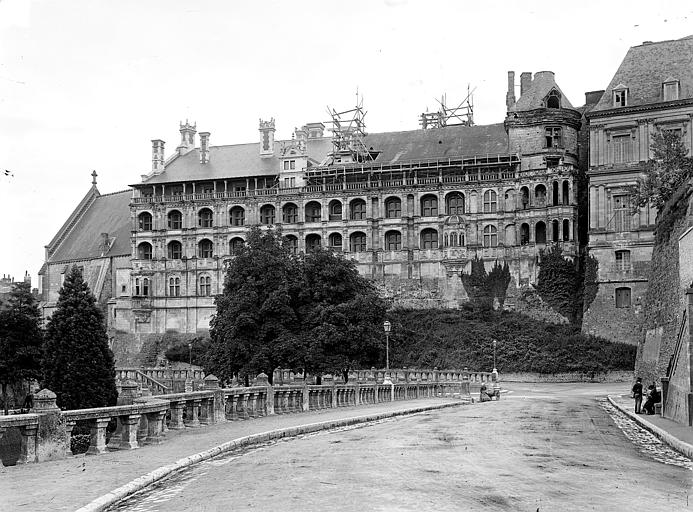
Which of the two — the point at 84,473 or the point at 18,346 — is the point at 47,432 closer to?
the point at 84,473

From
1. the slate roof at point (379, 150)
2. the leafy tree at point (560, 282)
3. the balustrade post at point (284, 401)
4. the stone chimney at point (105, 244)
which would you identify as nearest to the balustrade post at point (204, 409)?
the balustrade post at point (284, 401)

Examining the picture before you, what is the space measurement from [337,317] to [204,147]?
55.1m

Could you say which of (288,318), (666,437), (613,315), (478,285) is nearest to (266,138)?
(478,285)

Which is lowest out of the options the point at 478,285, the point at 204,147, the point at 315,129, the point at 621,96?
the point at 478,285

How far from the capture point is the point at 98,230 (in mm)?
138250

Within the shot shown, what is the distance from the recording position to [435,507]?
1400 cm

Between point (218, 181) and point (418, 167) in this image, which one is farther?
point (218, 181)

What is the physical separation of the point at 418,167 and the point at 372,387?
183ft

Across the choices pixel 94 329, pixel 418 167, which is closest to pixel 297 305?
pixel 94 329

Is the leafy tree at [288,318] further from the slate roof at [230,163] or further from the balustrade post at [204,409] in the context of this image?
the slate roof at [230,163]

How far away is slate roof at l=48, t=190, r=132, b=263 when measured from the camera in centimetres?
13262

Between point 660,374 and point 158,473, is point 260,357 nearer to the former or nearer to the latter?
point 660,374

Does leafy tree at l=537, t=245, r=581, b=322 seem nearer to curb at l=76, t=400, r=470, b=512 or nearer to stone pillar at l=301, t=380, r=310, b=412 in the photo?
curb at l=76, t=400, r=470, b=512

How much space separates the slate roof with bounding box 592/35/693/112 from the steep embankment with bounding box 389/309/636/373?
20.4 m
